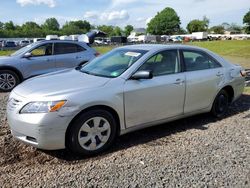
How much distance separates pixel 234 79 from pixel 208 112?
36.4 inches

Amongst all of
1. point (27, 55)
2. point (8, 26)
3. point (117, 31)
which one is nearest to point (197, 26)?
point (117, 31)

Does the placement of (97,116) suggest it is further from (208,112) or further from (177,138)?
(208,112)

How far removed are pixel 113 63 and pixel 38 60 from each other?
4993 millimetres

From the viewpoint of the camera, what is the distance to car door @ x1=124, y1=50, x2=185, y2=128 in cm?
427

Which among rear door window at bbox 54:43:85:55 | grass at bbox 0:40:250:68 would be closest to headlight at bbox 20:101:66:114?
rear door window at bbox 54:43:85:55

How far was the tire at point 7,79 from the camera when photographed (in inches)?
341

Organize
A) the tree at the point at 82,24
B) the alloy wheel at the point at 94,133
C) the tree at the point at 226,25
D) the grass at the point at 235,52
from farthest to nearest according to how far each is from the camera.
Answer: the tree at the point at 226,25 → the tree at the point at 82,24 → the grass at the point at 235,52 → the alloy wheel at the point at 94,133

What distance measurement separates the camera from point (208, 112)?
5.68 m

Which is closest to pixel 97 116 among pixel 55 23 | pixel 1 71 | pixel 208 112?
pixel 208 112

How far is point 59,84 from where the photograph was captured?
4.07 meters

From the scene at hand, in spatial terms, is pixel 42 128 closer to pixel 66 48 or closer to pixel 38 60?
pixel 38 60

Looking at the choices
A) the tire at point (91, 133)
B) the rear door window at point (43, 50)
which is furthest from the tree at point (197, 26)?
the tire at point (91, 133)

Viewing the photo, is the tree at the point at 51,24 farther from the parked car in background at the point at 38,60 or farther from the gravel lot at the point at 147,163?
the gravel lot at the point at 147,163

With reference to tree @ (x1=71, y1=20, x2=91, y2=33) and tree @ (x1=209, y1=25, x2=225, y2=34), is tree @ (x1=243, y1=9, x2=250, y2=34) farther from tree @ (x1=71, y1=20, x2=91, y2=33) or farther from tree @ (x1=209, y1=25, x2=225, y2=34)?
tree @ (x1=71, y1=20, x2=91, y2=33)
